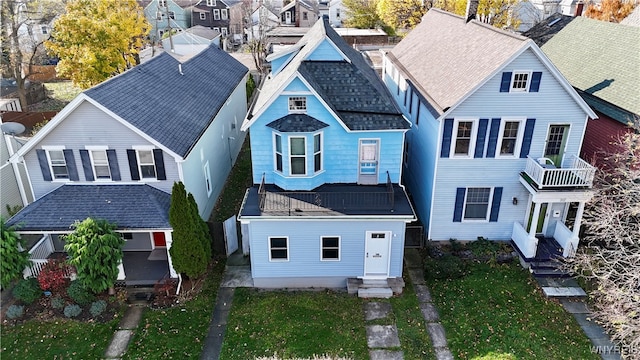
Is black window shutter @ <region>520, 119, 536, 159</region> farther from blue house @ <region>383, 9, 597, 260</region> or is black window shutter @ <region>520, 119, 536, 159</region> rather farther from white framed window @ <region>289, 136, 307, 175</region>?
white framed window @ <region>289, 136, 307, 175</region>

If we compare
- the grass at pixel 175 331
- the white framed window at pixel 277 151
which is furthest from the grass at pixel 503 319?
the grass at pixel 175 331

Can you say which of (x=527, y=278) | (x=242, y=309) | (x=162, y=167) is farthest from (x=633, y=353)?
(x=162, y=167)

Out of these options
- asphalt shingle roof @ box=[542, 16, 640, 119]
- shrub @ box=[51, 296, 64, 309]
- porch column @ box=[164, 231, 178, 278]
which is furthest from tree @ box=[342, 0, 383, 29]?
shrub @ box=[51, 296, 64, 309]

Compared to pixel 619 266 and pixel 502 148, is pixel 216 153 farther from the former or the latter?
pixel 619 266

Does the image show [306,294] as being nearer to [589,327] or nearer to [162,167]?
[162,167]

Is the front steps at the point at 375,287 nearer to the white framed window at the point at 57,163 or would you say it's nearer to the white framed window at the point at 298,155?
the white framed window at the point at 298,155

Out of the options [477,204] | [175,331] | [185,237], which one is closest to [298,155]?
[185,237]
